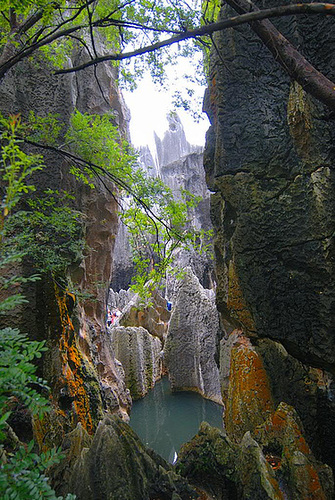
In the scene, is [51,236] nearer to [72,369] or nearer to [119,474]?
[72,369]

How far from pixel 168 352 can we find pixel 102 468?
817 cm

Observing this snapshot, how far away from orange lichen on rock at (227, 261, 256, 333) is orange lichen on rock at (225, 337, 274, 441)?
10.1 inches

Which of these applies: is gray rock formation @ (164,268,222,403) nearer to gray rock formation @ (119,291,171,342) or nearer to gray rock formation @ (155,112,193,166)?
gray rock formation @ (119,291,171,342)

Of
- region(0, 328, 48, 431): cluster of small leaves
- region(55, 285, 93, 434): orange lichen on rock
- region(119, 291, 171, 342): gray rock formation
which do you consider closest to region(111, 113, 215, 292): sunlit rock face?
region(119, 291, 171, 342): gray rock formation

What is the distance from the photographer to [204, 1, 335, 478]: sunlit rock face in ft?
10.8

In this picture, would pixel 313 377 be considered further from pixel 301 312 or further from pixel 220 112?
pixel 220 112

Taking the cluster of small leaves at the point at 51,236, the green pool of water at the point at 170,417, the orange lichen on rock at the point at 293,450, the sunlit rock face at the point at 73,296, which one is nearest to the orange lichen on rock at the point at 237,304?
the orange lichen on rock at the point at 293,450

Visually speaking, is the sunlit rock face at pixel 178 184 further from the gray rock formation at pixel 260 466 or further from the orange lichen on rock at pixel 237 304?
the gray rock formation at pixel 260 466

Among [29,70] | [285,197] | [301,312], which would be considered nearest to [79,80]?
[29,70]

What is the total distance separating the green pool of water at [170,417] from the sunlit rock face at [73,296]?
1.18 metres

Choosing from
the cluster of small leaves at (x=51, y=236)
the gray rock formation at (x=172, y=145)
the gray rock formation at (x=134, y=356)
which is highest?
the gray rock formation at (x=172, y=145)

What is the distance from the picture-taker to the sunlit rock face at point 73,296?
502 centimetres

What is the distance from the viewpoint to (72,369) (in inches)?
214

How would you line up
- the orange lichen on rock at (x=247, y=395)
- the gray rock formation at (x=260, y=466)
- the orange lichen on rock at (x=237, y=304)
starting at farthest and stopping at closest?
1. the orange lichen on rock at (x=237, y=304)
2. the orange lichen on rock at (x=247, y=395)
3. the gray rock formation at (x=260, y=466)
